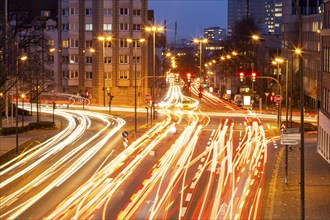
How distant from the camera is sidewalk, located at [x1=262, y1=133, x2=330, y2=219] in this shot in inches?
916

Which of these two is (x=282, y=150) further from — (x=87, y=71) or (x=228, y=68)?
(x=228, y=68)

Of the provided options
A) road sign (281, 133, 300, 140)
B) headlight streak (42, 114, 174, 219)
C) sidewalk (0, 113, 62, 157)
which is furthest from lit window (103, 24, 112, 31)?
road sign (281, 133, 300, 140)

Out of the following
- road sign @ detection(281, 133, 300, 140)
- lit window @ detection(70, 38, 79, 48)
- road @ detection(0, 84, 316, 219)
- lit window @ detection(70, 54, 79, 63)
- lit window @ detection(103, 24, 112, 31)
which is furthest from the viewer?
lit window @ detection(70, 54, 79, 63)

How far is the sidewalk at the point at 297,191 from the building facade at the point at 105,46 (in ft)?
170

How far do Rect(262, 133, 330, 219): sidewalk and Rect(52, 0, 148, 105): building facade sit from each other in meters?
51.7

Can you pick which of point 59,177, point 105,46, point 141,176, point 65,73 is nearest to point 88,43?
point 105,46

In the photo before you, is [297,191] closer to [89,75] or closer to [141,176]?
[141,176]

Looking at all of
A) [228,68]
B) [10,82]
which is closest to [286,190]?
[10,82]

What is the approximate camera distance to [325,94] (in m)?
41.0

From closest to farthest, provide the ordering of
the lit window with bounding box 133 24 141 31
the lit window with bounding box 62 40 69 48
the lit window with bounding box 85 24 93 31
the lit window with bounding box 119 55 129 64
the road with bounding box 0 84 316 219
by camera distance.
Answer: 1. the road with bounding box 0 84 316 219
2. the lit window with bounding box 133 24 141 31
3. the lit window with bounding box 85 24 93 31
4. the lit window with bounding box 119 55 129 64
5. the lit window with bounding box 62 40 69 48

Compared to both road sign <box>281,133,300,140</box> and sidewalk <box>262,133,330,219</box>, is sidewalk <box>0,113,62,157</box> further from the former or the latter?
road sign <box>281,133,300,140</box>

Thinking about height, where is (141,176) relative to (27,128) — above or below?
below

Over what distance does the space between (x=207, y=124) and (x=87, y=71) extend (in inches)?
1364

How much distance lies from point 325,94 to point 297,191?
14.8 metres
